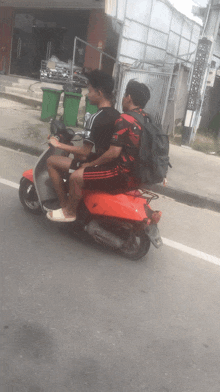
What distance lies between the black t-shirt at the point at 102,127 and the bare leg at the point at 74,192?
1.00ft

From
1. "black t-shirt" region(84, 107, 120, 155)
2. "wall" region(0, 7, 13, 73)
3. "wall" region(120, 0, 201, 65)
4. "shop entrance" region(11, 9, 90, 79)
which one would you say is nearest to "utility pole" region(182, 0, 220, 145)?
"wall" region(120, 0, 201, 65)

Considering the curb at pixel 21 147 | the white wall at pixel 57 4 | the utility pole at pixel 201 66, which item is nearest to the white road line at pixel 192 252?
the curb at pixel 21 147

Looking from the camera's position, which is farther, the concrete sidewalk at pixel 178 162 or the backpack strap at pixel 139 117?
the concrete sidewalk at pixel 178 162

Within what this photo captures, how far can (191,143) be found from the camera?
11.7m

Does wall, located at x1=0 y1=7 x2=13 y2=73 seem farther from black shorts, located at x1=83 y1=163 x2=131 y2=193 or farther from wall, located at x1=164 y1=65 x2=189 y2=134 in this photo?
black shorts, located at x1=83 y1=163 x2=131 y2=193

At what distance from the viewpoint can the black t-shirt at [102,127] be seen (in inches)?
144

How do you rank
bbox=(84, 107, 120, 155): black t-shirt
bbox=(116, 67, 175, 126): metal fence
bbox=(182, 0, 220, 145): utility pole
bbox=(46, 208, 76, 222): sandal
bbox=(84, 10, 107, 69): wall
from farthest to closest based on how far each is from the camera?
1. bbox=(84, 10, 107, 69): wall
2. bbox=(116, 67, 175, 126): metal fence
3. bbox=(182, 0, 220, 145): utility pole
4. bbox=(46, 208, 76, 222): sandal
5. bbox=(84, 107, 120, 155): black t-shirt

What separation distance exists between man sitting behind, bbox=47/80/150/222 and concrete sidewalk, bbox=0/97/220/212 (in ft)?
9.86

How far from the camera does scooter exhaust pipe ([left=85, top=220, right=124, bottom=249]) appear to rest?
3.91 metres

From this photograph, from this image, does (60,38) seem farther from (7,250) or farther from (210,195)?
(7,250)

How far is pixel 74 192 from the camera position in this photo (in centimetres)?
389

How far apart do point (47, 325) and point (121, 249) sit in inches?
54.0

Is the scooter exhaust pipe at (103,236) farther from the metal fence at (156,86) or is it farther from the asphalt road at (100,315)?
the metal fence at (156,86)

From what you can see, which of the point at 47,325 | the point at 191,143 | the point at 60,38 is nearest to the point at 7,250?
the point at 47,325
